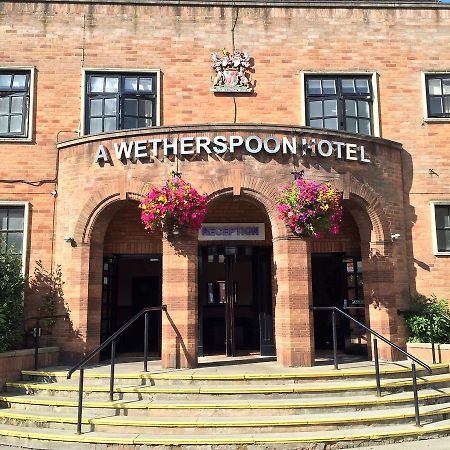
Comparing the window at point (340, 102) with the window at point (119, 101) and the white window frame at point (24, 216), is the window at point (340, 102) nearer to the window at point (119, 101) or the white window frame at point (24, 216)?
the window at point (119, 101)

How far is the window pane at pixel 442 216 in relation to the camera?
1230cm

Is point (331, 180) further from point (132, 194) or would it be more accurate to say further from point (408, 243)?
point (132, 194)

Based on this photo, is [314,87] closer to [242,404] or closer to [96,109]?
[96,109]

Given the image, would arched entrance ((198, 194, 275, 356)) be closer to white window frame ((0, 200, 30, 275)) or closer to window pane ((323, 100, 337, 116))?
window pane ((323, 100, 337, 116))

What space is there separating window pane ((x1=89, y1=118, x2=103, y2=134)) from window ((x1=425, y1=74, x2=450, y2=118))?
8.43 meters

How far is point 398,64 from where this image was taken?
13000mm

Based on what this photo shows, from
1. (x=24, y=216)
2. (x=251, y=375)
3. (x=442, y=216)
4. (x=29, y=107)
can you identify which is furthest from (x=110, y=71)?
(x=442, y=216)

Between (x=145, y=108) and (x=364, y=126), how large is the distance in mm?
5644

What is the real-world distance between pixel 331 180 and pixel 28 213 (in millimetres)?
7049

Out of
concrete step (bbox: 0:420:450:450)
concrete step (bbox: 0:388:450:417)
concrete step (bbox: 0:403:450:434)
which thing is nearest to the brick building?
concrete step (bbox: 0:388:450:417)

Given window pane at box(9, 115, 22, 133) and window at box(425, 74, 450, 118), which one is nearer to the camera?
window pane at box(9, 115, 22, 133)

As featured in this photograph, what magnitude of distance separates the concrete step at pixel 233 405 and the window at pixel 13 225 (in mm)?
4586

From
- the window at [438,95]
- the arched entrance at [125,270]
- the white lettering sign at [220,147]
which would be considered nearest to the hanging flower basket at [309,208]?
the white lettering sign at [220,147]

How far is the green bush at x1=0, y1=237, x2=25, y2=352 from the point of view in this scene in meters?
9.49
